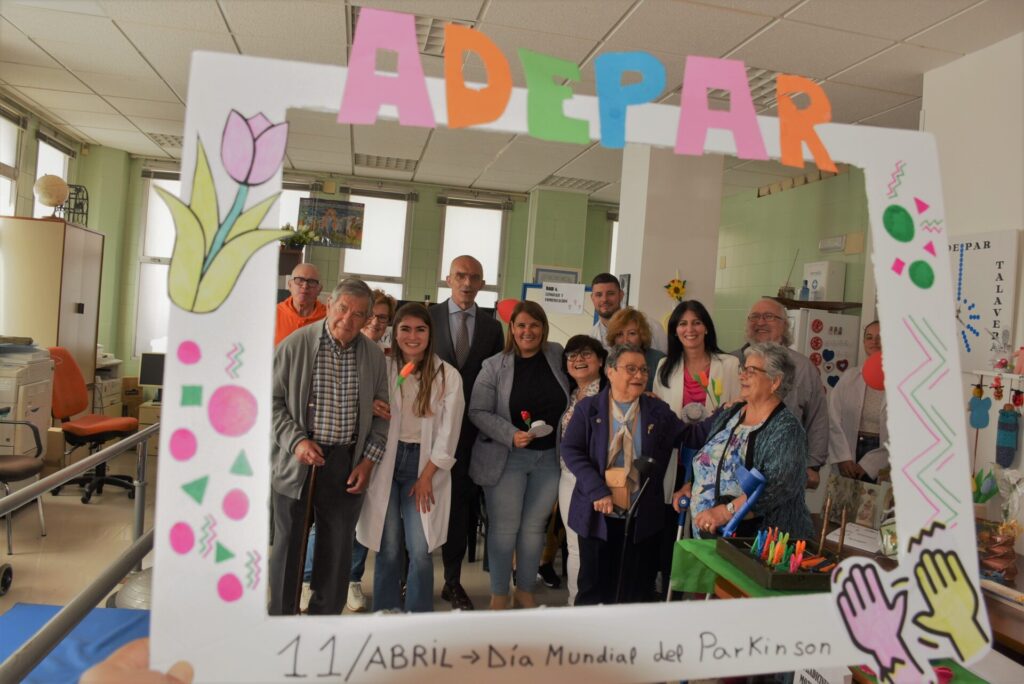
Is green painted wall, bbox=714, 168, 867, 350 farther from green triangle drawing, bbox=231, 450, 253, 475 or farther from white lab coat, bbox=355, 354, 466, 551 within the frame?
green triangle drawing, bbox=231, 450, 253, 475

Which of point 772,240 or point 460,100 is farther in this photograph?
point 772,240

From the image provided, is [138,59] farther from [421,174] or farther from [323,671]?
[323,671]

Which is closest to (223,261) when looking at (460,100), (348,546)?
(460,100)

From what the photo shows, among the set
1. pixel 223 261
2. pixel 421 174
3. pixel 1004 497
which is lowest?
pixel 1004 497

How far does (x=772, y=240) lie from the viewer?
654 centimetres

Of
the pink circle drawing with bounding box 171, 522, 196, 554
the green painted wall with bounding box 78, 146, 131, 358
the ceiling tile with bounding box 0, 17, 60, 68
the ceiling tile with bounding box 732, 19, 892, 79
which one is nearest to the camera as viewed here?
the pink circle drawing with bounding box 171, 522, 196, 554

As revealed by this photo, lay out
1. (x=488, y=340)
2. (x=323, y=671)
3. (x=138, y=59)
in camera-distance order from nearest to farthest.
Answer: (x=323, y=671) < (x=488, y=340) < (x=138, y=59)

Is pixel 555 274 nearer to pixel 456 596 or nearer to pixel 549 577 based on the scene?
pixel 549 577

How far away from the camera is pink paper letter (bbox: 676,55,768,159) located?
0.96 m

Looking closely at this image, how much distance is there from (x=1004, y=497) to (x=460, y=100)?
232cm

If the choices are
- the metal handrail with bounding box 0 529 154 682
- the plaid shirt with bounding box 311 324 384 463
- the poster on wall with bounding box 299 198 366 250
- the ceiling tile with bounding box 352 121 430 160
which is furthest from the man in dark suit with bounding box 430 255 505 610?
the poster on wall with bounding box 299 198 366 250

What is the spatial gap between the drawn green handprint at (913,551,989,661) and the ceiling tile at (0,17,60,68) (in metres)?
Result: 5.19

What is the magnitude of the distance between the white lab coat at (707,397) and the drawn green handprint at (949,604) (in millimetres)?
1630

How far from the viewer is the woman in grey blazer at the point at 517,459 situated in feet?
8.84
